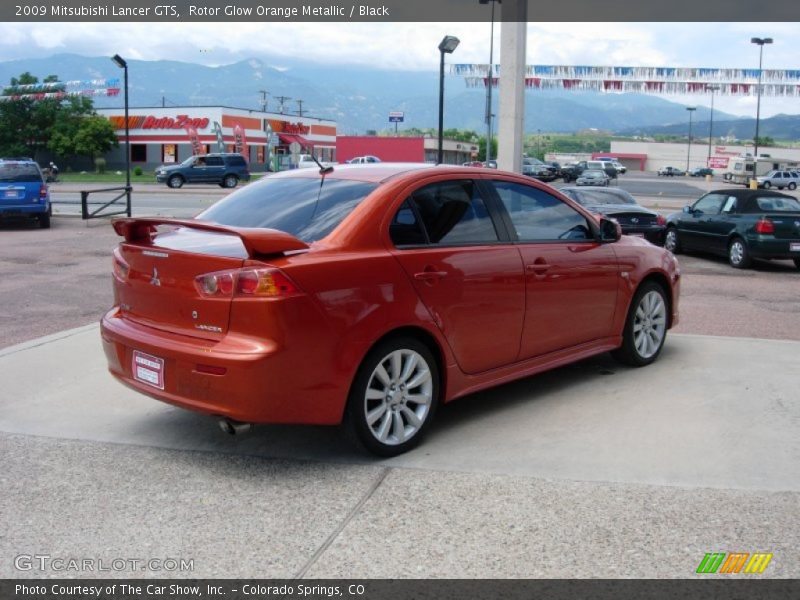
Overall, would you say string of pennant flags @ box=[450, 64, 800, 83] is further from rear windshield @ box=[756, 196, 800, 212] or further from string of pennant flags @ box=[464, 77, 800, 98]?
rear windshield @ box=[756, 196, 800, 212]

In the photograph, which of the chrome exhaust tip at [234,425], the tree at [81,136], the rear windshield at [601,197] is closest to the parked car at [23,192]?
the rear windshield at [601,197]

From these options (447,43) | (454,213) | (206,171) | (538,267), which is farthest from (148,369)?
(206,171)

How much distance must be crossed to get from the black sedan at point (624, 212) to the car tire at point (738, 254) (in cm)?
158

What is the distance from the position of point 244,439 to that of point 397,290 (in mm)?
1388

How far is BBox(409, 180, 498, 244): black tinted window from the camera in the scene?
16.9ft

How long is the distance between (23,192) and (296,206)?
17334 millimetres

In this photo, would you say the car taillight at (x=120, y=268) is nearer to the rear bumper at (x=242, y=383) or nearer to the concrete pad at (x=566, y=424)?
the rear bumper at (x=242, y=383)

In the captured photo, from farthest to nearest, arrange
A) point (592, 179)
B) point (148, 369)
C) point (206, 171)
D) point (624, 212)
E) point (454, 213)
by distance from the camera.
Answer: point (592, 179) → point (206, 171) → point (624, 212) → point (454, 213) → point (148, 369)

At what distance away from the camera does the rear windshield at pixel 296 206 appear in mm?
4859

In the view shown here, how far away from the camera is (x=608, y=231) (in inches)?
251

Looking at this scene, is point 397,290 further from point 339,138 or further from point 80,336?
point 339,138

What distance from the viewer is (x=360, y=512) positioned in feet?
13.4

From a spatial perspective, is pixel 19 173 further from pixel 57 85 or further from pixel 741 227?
pixel 57 85

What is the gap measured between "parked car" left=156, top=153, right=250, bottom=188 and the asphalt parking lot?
43011 mm
